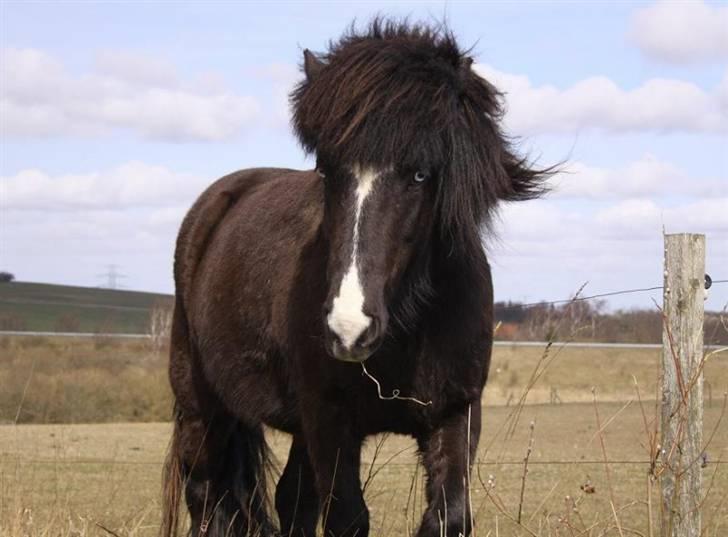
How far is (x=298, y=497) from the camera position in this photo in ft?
20.5

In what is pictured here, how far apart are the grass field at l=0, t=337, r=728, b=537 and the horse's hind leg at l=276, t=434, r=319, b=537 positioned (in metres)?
0.90

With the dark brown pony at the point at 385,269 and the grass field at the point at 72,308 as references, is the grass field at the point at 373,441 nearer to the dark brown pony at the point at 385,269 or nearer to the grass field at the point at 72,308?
the dark brown pony at the point at 385,269

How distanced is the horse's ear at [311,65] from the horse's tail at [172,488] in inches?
128

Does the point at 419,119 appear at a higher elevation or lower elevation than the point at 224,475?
higher

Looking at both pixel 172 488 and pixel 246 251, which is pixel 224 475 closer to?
pixel 172 488

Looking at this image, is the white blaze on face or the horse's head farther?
the horse's head

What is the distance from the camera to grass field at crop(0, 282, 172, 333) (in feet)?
227

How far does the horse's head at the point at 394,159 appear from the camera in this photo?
12.8 feet

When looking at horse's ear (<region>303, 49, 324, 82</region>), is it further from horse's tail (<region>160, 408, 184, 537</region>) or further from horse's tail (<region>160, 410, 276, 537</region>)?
horse's tail (<region>160, 408, 184, 537</region>)

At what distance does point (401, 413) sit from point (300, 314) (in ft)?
2.25

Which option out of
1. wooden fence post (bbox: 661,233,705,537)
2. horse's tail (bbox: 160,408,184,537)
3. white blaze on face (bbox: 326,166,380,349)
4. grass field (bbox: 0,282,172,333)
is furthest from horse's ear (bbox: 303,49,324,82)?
grass field (bbox: 0,282,172,333)

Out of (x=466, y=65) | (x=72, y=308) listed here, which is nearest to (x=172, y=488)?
(x=466, y=65)

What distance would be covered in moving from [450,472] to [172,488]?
3.03m

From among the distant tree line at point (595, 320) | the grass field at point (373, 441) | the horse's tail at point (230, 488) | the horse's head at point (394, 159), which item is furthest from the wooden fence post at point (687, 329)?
the horse's tail at point (230, 488)
